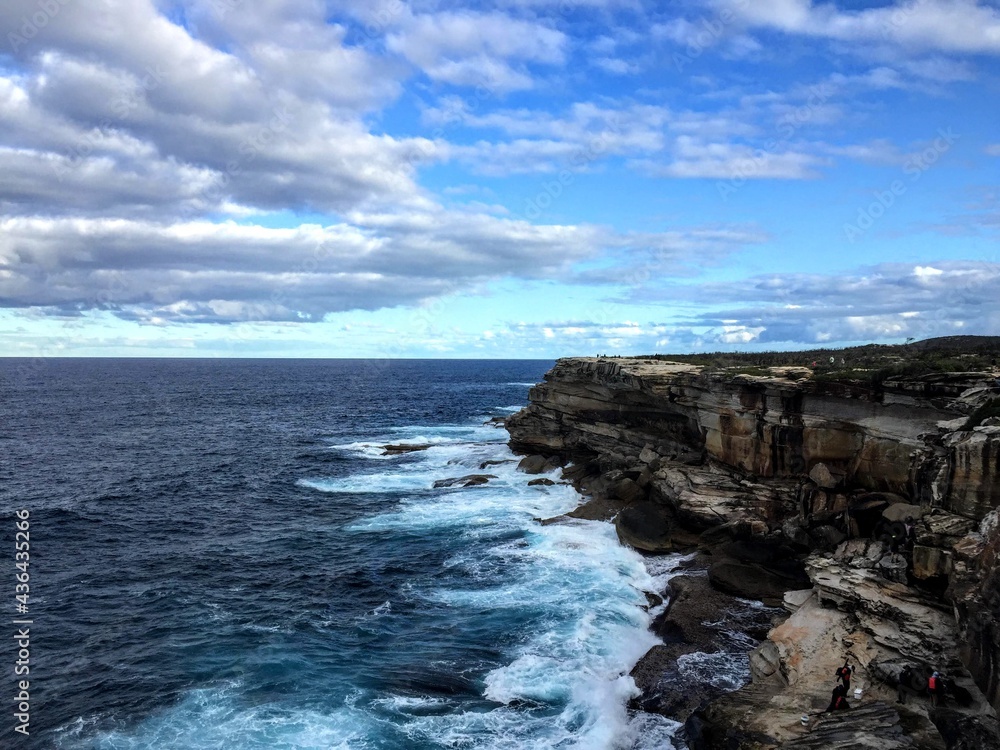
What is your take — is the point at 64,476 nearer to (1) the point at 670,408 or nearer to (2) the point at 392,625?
(2) the point at 392,625

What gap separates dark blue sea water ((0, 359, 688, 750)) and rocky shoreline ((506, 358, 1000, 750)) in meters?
3.25

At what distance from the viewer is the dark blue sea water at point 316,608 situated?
21047mm

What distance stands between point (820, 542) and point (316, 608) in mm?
24217

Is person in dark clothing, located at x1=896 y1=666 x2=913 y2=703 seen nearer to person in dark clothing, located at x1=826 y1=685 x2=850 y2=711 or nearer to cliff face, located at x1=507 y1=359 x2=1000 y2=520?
person in dark clothing, located at x1=826 y1=685 x2=850 y2=711

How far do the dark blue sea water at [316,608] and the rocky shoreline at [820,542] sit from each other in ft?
10.7

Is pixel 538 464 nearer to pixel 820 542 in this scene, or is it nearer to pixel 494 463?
pixel 494 463

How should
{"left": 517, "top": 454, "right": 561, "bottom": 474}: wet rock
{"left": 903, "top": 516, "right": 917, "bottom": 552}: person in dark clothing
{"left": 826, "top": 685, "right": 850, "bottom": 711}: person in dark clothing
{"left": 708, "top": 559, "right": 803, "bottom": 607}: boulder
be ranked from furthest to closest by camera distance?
{"left": 517, "top": 454, "right": 561, "bottom": 474}: wet rock → {"left": 708, "top": 559, "right": 803, "bottom": 607}: boulder → {"left": 903, "top": 516, "right": 917, "bottom": 552}: person in dark clothing → {"left": 826, "top": 685, "right": 850, "bottom": 711}: person in dark clothing

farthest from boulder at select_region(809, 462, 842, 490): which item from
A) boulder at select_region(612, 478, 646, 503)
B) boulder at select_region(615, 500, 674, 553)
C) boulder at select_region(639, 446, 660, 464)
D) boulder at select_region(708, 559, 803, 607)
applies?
boulder at select_region(639, 446, 660, 464)

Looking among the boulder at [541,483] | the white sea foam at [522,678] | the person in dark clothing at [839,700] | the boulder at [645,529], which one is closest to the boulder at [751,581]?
the white sea foam at [522,678]

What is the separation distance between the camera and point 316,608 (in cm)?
3022

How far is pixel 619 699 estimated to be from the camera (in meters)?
21.7

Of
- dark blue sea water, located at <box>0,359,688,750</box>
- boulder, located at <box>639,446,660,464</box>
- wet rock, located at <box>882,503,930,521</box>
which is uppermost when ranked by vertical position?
wet rock, located at <box>882,503,930,521</box>

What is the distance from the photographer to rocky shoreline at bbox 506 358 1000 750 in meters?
17.0

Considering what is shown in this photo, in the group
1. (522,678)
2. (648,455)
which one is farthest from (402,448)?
(522,678)
